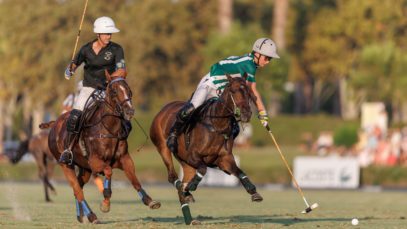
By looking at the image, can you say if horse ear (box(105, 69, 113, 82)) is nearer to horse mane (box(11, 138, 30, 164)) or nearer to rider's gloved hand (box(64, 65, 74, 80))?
rider's gloved hand (box(64, 65, 74, 80))

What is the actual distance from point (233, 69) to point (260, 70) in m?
40.5

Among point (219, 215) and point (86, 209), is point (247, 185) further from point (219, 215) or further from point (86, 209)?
point (219, 215)

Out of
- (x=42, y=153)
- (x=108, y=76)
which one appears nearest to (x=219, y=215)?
(x=108, y=76)

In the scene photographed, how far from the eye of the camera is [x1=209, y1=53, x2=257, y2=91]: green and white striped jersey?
16562 mm

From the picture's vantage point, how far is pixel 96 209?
68.8 feet

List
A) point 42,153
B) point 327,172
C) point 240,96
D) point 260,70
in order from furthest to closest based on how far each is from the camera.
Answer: point 260,70 < point 327,172 < point 42,153 < point 240,96

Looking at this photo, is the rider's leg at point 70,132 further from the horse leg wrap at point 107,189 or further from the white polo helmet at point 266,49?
the white polo helmet at point 266,49

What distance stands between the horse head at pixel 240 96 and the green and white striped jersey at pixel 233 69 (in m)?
0.53

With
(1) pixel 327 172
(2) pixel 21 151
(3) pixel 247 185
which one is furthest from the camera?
(1) pixel 327 172

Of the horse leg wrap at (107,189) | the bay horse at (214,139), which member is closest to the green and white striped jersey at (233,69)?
the bay horse at (214,139)

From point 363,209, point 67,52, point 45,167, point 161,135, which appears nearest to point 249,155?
point 67,52

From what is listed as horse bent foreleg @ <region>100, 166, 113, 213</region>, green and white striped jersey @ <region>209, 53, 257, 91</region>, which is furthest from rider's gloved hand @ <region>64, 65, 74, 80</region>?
green and white striped jersey @ <region>209, 53, 257, 91</region>

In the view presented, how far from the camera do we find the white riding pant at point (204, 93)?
1673 centimetres

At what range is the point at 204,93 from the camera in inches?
661
